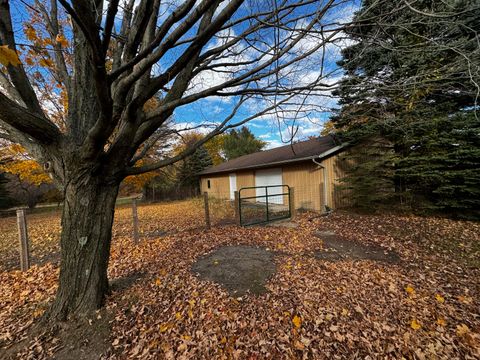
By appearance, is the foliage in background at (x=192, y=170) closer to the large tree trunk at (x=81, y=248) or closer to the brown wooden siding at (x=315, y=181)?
the brown wooden siding at (x=315, y=181)

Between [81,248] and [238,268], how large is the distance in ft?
7.71

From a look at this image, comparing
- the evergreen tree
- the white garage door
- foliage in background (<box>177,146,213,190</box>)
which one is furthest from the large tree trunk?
the evergreen tree

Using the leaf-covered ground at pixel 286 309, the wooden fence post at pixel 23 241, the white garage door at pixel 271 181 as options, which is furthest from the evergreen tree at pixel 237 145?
the wooden fence post at pixel 23 241

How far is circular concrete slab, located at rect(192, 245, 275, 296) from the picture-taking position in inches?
124

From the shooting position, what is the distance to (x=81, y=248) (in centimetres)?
256

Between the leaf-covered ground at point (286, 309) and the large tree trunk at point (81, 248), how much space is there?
29cm

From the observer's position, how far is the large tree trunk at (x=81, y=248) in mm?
2539

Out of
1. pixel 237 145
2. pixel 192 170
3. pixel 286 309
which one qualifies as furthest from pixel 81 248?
pixel 237 145

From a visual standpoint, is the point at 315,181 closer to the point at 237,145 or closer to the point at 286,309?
the point at 286,309

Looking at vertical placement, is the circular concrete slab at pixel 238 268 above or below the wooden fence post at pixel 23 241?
below

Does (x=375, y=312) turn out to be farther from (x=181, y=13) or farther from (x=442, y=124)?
(x=442, y=124)

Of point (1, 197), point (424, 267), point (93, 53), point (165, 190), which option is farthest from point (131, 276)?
point (1, 197)

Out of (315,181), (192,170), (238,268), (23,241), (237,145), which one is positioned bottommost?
(238,268)

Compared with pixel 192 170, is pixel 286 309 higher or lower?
lower
